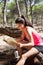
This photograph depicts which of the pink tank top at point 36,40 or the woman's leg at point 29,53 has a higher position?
the pink tank top at point 36,40

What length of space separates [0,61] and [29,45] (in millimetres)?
966

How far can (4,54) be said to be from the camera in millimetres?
4574

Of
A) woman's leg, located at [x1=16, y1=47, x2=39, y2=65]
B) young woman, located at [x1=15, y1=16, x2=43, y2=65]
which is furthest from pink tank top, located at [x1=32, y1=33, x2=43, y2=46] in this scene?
woman's leg, located at [x1=16, y1=47, x2=39, y2=65]

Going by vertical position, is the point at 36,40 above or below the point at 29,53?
above

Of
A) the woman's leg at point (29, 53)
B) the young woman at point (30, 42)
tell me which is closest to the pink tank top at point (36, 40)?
the young woman at point (30, 42)

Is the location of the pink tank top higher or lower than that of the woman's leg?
higher

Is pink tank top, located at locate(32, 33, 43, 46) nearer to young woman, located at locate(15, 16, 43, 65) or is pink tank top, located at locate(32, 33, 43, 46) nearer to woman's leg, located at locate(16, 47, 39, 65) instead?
young woman, located at locate(15, 16, 43, 65)

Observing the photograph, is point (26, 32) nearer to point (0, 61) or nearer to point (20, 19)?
point (20, 19)

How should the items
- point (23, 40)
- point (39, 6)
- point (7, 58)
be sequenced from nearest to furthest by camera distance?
point (23, 40) < point (7, 58) < point (39, 6)

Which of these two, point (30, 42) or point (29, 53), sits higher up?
point (30, 42)

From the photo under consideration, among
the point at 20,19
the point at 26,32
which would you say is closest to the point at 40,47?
the point at 26,32

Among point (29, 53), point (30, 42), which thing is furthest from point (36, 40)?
point (29, 53)

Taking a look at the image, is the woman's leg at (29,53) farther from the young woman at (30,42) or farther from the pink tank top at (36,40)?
the pink tank top at (36,40)

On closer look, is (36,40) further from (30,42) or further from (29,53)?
(29,53)
